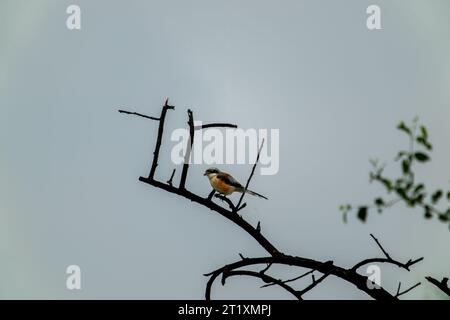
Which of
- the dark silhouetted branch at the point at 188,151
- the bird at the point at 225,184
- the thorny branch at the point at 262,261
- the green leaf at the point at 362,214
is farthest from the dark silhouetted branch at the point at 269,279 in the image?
the bird at the point at 225,184

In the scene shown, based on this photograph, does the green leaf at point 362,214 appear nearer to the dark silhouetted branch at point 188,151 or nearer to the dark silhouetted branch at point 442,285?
the dark silhouetted branch at point 442,285

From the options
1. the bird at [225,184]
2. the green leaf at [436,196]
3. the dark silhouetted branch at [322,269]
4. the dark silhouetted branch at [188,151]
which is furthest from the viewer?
the bird at [225,184]

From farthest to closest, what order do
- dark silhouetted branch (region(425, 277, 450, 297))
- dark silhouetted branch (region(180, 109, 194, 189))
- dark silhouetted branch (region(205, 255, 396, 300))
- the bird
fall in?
the bird
dark silhouetted branch (region(180, 109, 194, 189))
dark silhouetted branch (region(205, 255, 396, 300))
dark silhouetted branch (region(425, 277, 450, 297))

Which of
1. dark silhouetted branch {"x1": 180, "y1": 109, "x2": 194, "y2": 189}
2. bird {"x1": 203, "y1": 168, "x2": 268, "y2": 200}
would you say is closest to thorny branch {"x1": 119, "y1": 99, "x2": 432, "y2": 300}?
dark silhouetted branch {"x1": 180, "y1": 109, "x2": 194, "y2": 189}

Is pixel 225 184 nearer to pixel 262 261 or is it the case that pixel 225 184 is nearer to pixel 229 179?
pixel 229 179

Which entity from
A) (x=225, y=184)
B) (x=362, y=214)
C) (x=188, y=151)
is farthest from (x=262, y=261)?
(x=225, y=184)

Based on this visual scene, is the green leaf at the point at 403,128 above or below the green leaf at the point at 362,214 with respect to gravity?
above

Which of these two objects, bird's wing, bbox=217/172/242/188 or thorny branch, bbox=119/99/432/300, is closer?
thorny branch, bbox=119/99/432/300

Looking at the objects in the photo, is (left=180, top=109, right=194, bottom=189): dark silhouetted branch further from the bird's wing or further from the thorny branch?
the bird's wing

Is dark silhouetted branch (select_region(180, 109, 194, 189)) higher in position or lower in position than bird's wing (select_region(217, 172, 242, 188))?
higher

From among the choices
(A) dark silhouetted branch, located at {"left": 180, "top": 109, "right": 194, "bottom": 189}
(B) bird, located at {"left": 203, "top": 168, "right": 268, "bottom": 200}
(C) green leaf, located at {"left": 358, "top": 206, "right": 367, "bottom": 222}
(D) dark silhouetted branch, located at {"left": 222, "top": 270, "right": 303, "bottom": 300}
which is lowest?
(D) dark silhouetted branch, located at {"left": 222, "top": 270, "right": 303, "bottom": 300}
